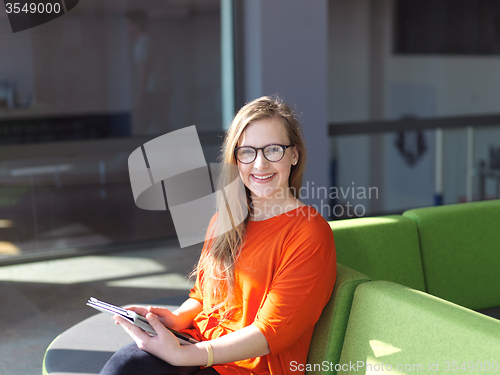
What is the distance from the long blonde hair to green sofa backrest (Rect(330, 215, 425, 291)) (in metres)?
0.48

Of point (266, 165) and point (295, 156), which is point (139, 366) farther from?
point (295, 156)

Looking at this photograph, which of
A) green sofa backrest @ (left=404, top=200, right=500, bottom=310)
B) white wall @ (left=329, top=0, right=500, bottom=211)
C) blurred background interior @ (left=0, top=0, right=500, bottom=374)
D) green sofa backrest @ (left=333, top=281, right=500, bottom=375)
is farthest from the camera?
white wall @ (left=329, top=0, right=500, bottom=211)

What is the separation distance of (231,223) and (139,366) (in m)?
0.54

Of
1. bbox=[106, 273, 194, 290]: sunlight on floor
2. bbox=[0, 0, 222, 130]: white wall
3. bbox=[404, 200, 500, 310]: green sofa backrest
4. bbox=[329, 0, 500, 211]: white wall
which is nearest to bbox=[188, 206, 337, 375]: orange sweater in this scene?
bbox=[404, 200, 500, 310]: green sofa backrest

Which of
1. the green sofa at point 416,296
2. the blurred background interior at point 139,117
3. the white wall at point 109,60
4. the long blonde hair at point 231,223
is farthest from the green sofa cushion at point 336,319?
Answer: the white wall at point 109,60

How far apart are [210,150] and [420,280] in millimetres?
2719

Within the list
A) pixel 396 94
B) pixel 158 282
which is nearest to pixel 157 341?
pixel 158 282

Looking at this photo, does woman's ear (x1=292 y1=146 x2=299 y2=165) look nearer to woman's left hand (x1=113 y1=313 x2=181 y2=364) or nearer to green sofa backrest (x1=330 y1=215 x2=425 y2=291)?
green sofa backrest (x1=330 y1=215 x2=425 y2=291)

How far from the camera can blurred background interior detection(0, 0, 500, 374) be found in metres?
4.24

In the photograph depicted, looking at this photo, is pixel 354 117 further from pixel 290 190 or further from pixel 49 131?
pixel 290 190

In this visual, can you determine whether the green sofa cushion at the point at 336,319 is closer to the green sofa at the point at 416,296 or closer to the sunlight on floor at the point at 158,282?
the green sofa at the point at 416,296

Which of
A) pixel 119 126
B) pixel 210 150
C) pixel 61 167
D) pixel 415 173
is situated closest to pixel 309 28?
pixel 210 150

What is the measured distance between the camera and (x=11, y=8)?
4.27 meters

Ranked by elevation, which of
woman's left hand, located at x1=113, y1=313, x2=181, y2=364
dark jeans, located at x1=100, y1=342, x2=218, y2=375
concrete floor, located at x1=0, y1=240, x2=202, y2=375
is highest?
woman's left hand, located at x1=113, y1=313, x2=181, y2=364
